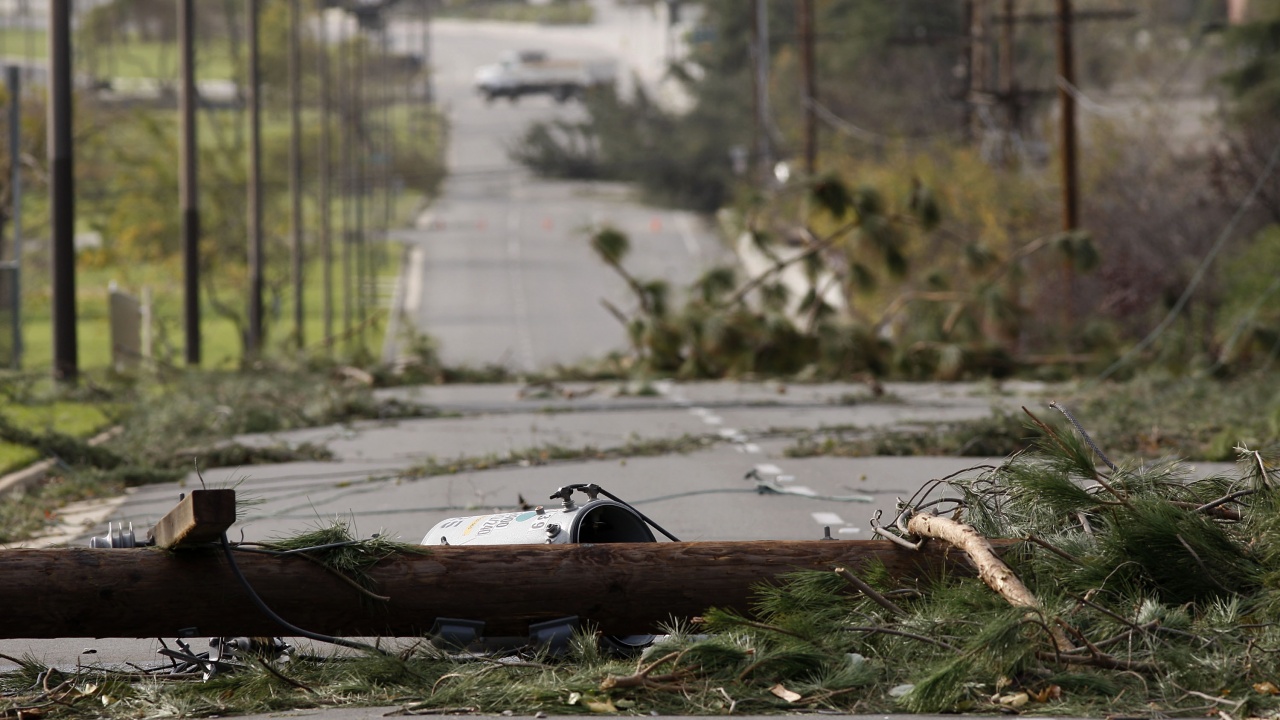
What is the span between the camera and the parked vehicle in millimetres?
126125

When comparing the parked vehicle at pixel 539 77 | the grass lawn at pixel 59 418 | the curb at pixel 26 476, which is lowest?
the grass lawn at pixel 59 418

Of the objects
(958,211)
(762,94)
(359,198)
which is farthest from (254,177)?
(762,94)

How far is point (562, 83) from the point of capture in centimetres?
12812

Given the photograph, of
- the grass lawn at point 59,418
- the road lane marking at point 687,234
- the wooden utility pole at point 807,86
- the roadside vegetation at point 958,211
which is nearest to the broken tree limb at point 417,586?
the grass lawn at point 59,418

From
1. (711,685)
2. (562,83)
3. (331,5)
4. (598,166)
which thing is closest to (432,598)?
(711,685)

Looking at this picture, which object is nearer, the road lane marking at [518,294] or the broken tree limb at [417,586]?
the broken tree limb at [417,586]

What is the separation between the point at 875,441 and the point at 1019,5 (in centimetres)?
6596

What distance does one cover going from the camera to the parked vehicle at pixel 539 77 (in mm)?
126125

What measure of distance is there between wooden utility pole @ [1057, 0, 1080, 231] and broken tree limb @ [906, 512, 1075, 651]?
67.1ft

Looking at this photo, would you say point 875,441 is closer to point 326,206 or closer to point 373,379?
point 373,379

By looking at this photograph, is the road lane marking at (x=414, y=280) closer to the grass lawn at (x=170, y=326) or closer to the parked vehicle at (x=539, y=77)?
the grass lawn at (x=170, y=326)

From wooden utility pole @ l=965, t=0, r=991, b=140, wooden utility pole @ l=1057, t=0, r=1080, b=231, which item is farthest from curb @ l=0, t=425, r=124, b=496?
wooden utility pole @ l=965, t=0, r=991, b=140

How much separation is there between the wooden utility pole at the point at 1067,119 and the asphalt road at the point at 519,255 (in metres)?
5.70

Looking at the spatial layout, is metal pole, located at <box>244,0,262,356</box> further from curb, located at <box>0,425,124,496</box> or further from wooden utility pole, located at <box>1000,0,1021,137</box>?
curb, located at <box>0,425,124,496</box>
